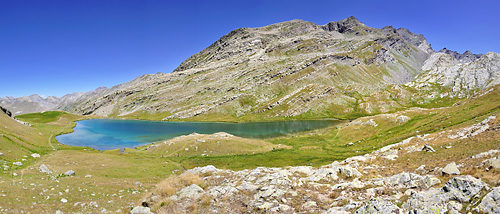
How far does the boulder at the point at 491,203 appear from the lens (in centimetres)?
909

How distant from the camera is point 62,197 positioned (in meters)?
21.9

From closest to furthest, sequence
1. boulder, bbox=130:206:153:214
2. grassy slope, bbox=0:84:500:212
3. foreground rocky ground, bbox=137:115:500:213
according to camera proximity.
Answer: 1. foreground rocky ground, bbox=137:115:500:213
2. boulder, bbox=130:206:153:214
3. grassy slope, bbox=0:84:500:212

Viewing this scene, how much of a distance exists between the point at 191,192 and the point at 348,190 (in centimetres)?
1205

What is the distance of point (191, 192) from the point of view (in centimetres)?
1734

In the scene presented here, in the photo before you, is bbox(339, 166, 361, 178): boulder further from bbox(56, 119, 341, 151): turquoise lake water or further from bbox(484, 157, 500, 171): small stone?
bbox(56, 119, 341, 151): turquoise lake water

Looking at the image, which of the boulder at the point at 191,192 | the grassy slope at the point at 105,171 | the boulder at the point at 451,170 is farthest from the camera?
the grassy slope at the point at 105,171

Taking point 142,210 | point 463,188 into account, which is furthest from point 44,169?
point 463,188

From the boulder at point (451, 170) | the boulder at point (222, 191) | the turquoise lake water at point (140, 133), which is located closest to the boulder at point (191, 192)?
the boulder at point (222, 191)

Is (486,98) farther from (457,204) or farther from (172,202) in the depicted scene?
(172,202)

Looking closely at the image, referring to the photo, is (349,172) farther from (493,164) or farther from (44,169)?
(44,169)

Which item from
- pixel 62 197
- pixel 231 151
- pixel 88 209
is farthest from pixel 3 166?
pixel 231 151

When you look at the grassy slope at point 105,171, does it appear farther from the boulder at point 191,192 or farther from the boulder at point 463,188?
the boulder at point 463,188

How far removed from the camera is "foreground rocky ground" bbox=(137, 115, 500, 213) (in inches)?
431

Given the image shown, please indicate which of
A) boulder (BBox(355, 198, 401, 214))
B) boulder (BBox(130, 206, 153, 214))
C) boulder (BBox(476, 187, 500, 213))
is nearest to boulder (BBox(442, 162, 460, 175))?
boulder (BBox(476, 187, 500, 213))
